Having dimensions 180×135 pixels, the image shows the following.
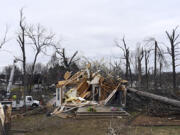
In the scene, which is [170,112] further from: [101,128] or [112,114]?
[101,128]

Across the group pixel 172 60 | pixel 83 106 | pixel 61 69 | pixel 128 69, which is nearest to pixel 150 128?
pixel 83 106

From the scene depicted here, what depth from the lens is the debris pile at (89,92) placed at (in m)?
17.5

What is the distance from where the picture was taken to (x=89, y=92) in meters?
20.4

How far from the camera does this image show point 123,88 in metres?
18.7

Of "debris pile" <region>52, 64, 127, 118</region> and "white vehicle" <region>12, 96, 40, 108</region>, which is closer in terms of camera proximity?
"debris pile" <region>52, 64, 127, 118</region>

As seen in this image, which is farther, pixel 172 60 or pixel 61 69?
pixel 61 69

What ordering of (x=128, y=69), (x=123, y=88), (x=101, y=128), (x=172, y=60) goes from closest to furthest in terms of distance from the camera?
(x=101, y=128), (x=123, y=88), (x=172, y=60), (x=128, y=69)

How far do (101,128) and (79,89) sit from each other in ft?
30.4

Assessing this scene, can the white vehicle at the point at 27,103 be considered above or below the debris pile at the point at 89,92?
below

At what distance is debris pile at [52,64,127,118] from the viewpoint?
17.5 metres

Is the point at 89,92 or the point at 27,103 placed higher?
the point at 89,92

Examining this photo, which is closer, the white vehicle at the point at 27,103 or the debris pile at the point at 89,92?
the debris pile at the point at 89,92

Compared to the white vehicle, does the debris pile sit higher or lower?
higher

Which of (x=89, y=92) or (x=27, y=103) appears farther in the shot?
(x=27, y=103)
